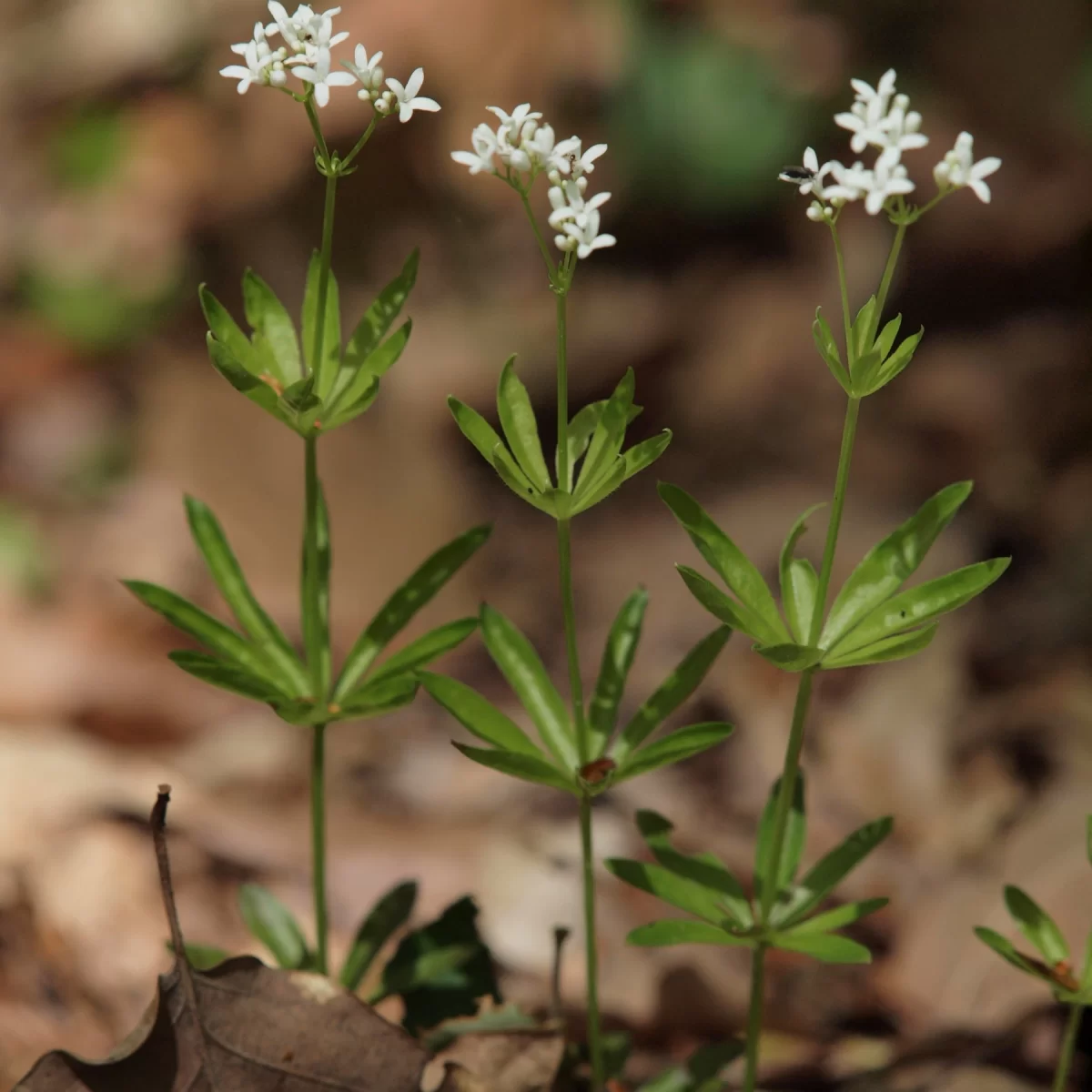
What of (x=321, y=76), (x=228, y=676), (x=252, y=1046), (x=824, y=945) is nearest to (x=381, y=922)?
(x=252, y=1046)

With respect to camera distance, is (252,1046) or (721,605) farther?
(252,1046)

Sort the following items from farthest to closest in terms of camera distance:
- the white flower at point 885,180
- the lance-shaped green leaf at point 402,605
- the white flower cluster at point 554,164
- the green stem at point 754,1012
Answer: the lance-shaped green leaf at point 402,605 → the green stem at point 754,1012 → the white flower cluster at point 554,164 → the white flower at point 885,180

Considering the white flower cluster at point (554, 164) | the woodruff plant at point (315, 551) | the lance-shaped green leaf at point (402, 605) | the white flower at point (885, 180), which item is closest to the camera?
the white flower at point (885, 180)

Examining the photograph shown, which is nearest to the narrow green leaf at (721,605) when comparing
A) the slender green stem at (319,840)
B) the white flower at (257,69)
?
the slender green stem at (319,840)

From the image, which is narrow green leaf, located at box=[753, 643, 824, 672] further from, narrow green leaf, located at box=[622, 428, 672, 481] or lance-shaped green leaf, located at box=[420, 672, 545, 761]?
lance-shaped green leaf, located at box=[420, 672, 545, 761]

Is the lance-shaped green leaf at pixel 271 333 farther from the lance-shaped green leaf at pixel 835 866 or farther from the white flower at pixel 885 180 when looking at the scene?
the lance-shaped green leaf at pixel 835 866

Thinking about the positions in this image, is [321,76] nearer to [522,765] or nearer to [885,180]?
[885,180]

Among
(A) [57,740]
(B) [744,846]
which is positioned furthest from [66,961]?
(B) [744,846]
